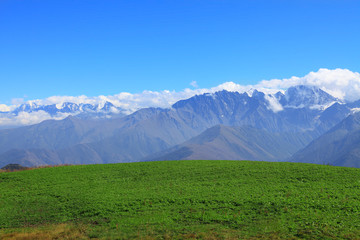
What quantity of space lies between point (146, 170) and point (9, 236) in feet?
91.2

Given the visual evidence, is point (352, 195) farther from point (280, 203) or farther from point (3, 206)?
point (3, 206)

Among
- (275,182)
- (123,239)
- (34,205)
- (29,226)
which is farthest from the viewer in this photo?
(275,182)

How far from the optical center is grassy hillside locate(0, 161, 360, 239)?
30.1m

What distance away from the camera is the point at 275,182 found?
44.8 meters

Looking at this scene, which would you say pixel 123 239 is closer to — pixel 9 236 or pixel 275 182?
pixel 9 236

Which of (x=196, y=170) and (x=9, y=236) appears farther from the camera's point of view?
(x=196, y=170)

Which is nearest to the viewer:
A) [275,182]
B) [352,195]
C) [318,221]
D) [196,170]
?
[318,221]

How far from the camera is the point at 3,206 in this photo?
4100cm

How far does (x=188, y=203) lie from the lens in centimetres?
3750

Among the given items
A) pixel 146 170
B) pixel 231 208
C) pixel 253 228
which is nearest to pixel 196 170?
pixel 146 170

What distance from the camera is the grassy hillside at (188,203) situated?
3008 centimetres

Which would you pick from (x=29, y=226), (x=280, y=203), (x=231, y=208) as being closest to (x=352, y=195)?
(x=280, y=203)

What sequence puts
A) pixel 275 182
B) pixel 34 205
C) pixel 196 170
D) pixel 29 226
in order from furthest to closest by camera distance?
pixel 196 170 → pixel 275 182 → pixel 34 205 → pixel 29 226

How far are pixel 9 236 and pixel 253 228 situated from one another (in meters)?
23.5
